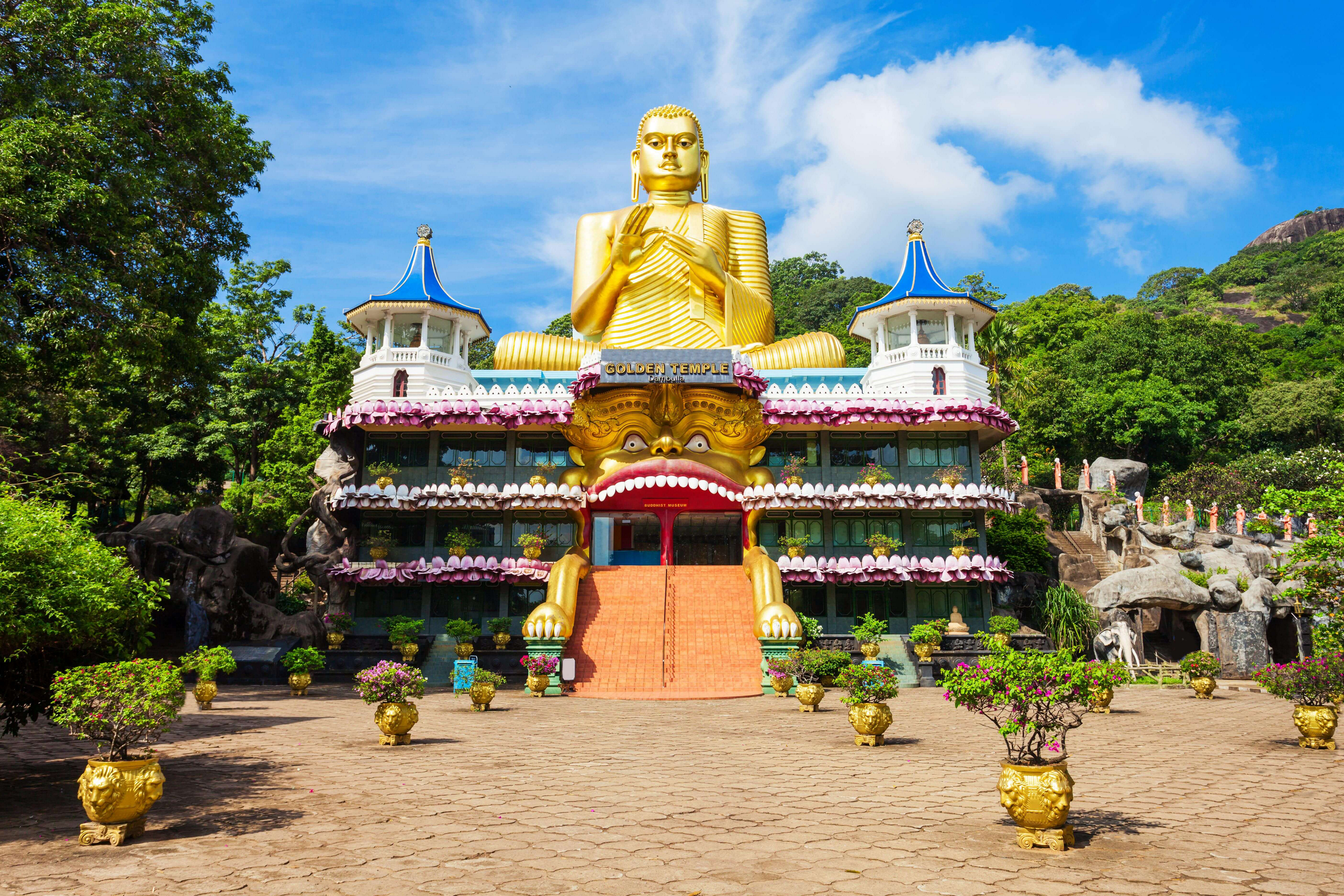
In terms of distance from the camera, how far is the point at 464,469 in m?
28.6

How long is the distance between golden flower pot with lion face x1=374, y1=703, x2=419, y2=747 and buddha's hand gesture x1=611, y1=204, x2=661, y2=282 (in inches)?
762

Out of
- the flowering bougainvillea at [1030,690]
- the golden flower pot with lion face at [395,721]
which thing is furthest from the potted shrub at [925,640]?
the flowering bougainvillea at [1030,690]

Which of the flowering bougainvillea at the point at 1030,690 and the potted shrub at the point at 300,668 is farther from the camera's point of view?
the potted shrub at the point at 300,668

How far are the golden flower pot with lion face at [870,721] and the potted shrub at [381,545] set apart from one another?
60.2ft

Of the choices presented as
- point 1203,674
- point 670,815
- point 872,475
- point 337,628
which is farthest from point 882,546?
point 670,815

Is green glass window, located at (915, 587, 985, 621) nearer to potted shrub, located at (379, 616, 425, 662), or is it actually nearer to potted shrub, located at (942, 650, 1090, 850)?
potted shrub, located at (379, 616, 425, 662)

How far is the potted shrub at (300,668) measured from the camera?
66.4ft

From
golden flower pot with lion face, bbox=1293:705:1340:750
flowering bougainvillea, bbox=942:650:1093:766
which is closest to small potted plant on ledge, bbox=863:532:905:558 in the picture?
golden flower pot with lion face, bbox=1293:705:1340:750

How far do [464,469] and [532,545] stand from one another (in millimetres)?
3861

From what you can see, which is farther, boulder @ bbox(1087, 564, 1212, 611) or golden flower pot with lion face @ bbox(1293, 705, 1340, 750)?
boulder @ bbox(1087, 564, 1212, 611)

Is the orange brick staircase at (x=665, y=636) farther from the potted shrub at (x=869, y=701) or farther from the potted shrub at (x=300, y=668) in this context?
the potted shrub at (x=869, y=701)

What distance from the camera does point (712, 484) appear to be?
85.1ft

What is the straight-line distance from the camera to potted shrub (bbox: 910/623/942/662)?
2277cm

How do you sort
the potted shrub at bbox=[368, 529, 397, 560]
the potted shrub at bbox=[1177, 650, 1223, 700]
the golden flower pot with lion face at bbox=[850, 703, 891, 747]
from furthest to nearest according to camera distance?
the potted shrub at bbox=[368, 529, 397, 560], the potted shrub at bbox=[1177, 650, 1223, 700], the golden flower pot with lion face at bbox=[850, 703, 891, 747]
